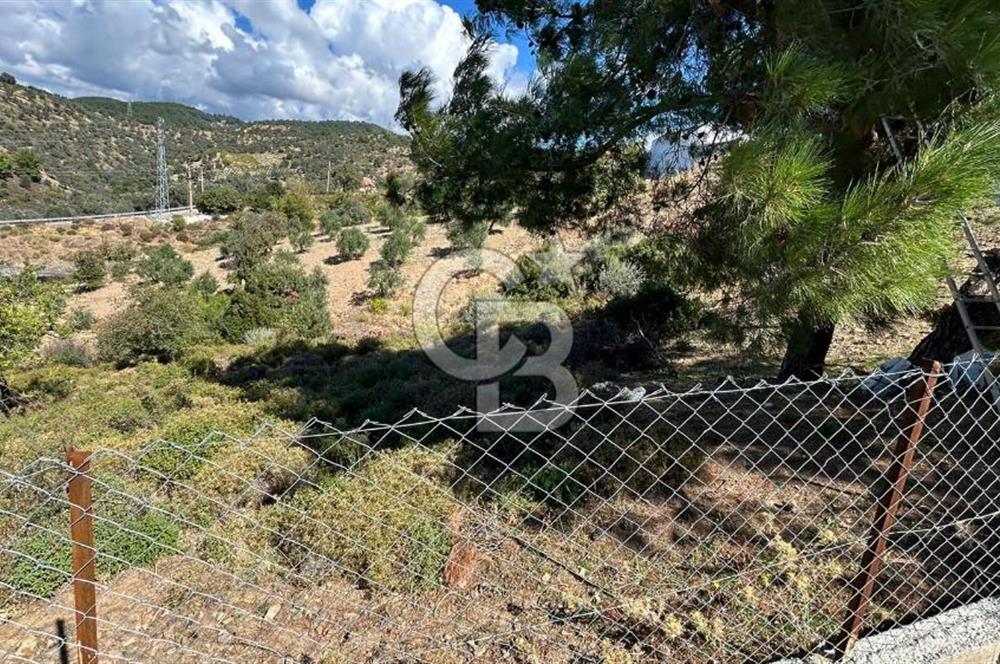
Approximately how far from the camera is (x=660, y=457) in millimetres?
3754

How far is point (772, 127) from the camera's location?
210 cm

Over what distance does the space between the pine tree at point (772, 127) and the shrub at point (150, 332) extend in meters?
8.74

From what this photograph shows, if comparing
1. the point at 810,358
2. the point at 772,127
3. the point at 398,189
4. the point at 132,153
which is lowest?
the point at 810,358

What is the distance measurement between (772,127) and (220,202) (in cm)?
3484

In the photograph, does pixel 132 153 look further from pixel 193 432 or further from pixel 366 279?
pixel 193 432

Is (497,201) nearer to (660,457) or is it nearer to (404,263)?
(660,457)

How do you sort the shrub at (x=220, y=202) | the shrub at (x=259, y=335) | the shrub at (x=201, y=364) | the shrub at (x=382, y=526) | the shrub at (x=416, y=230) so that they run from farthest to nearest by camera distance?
1. the shrub at (x=220, y=202)
2. the shrub at (x=416, y=230)
3. the shrub at (x=259, y=335)
4. the shrub at (x=201, y=364)
5. the shrub at (x=382, y=526)

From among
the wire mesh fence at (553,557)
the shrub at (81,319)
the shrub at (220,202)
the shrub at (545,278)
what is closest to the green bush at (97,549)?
the wire mesh fence at (553,557)

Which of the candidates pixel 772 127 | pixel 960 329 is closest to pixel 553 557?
pixel 772 127

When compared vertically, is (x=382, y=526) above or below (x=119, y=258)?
above

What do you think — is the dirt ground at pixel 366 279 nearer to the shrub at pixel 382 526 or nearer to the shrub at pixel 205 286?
the shrub at pixel 205 286

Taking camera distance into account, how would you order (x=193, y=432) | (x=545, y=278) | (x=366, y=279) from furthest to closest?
(x=366, y=279), (x=545, y=278), (x=193, y=432)

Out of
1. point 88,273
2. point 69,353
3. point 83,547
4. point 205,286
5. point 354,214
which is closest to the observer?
point 83,547

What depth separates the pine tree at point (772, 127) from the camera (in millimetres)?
1960
